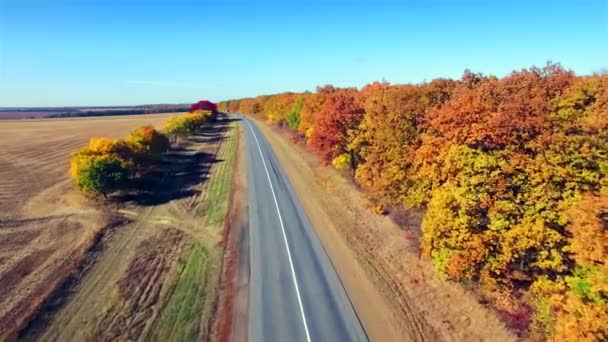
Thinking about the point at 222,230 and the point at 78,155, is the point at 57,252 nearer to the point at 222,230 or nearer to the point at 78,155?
the point at 222,230

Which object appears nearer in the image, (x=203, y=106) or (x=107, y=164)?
(x=107, y=164)

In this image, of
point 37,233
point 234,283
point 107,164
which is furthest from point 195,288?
point 107,164

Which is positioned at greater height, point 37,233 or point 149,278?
point 37,233

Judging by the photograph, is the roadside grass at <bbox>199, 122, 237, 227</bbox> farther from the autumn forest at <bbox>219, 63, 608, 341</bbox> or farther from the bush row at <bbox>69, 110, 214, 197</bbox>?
the autumn forest at <bbox>219, 63, 608, 341</bbox>

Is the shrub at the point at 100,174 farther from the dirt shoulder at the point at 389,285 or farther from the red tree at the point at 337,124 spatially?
the red tree at the point at 337,124

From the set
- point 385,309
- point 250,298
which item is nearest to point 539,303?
point 385,309

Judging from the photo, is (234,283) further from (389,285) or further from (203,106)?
(203,106)
